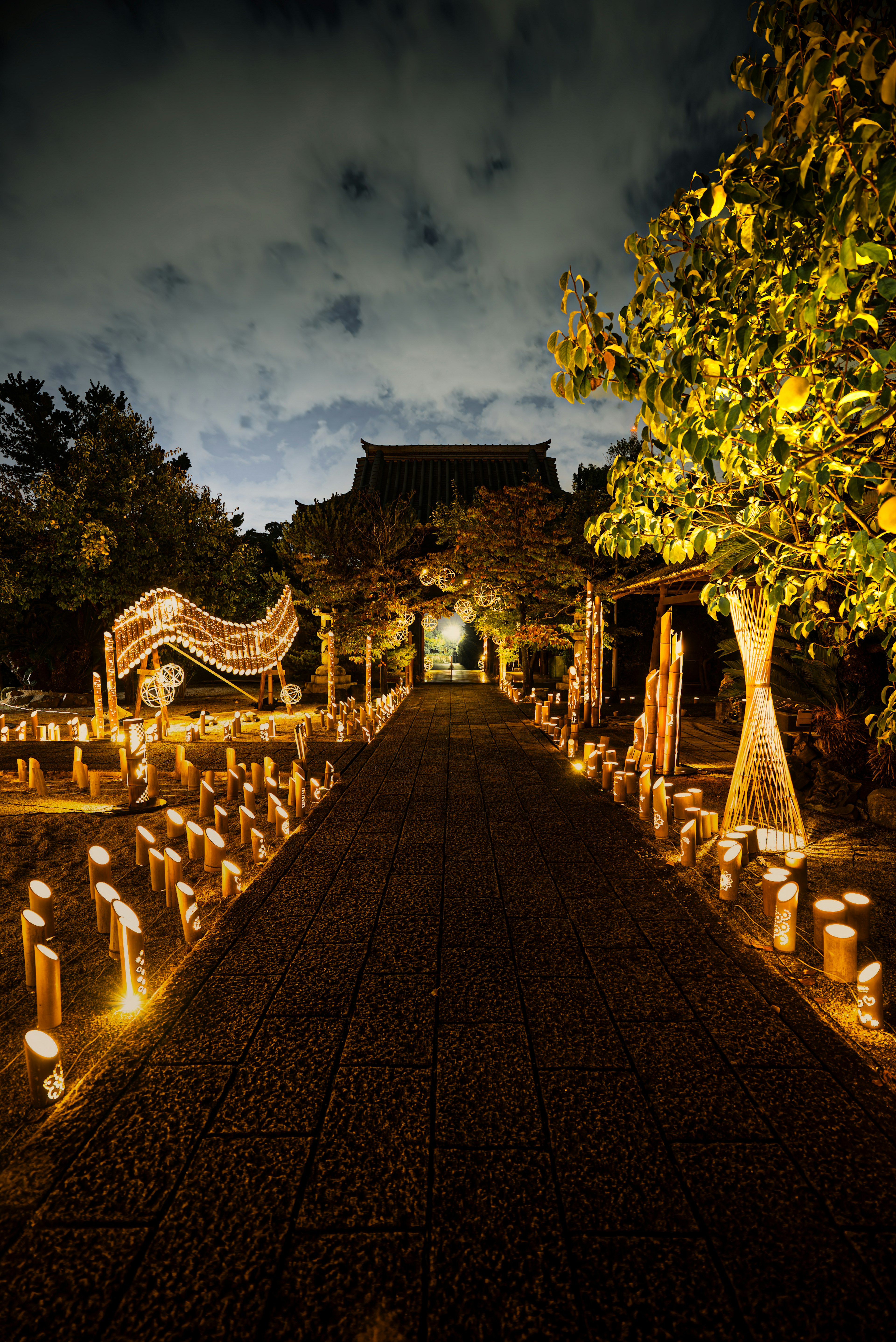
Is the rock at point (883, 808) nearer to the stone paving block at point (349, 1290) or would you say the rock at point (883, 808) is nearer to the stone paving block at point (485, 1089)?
the stone paving block at point (485, 1089)

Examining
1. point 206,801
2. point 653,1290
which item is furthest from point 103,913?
point 653,1290

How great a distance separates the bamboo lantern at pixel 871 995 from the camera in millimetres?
2717

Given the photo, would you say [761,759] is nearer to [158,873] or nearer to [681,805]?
[681,805]

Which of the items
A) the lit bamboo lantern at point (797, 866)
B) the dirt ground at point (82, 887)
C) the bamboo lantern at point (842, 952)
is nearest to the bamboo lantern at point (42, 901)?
the dirt ground at point (82, 887)

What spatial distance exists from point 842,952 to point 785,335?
9.70ft

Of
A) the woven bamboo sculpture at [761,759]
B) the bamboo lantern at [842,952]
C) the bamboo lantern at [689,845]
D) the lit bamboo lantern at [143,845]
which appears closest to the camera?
the bamboo lantern at [842,952]

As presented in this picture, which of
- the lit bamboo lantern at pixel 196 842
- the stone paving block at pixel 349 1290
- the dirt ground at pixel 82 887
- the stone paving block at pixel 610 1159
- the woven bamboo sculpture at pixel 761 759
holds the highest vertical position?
the woven bamboo sculpture at pixel 761 759

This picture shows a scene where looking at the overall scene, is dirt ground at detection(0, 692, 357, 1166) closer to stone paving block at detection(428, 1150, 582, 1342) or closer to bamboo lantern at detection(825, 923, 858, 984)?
stone paving block at detection(428, 1150, 582, 1342)

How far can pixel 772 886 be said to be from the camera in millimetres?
3566

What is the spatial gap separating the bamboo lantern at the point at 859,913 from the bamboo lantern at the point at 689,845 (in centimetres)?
148

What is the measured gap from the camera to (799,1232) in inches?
70.6

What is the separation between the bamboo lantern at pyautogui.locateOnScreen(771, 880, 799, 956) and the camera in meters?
3.40

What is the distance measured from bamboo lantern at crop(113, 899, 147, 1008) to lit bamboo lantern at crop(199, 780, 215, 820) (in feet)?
8.90

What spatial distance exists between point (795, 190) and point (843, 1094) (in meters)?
3.38
